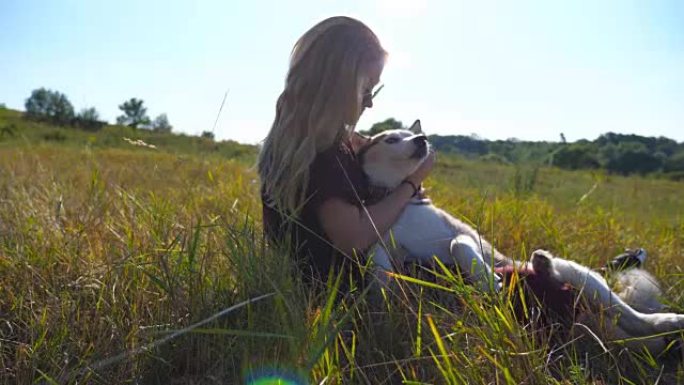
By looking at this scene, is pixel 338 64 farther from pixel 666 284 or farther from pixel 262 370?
pixel 666 284

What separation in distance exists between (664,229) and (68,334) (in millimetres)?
3717

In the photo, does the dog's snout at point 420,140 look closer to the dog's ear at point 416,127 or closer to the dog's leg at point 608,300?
the dog's ear at point 416,127

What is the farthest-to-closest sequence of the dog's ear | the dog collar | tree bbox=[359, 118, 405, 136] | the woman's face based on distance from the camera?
tree bbox=[359, 118, 405, 136] → the dog's ear → the dog collar → the woman's face

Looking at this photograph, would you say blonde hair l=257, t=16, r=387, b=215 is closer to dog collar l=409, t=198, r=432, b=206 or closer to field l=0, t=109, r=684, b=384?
field l=0, t=109, r=684, b=384

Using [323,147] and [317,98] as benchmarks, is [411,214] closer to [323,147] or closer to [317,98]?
[323,147]

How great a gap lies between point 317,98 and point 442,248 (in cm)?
75

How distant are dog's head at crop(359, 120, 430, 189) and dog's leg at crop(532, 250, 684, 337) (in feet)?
1.98

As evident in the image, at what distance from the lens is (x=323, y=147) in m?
1.81

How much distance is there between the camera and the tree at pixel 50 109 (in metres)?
11.6

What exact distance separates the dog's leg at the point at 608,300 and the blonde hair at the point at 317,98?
815mm

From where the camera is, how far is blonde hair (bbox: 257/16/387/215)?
179 cm

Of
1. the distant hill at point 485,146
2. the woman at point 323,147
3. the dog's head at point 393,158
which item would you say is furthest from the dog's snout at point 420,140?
the distant hill at point 485,146

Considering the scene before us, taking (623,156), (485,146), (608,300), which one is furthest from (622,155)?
(608,300)

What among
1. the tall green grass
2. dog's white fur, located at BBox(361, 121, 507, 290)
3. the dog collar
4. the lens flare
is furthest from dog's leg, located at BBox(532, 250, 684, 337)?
the lens flare
